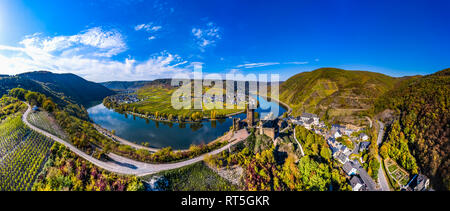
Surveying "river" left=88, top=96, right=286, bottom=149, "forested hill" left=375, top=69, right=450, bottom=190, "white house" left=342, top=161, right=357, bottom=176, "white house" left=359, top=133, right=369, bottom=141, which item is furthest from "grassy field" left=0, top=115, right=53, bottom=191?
"white house" left=359, top=133, right=369, bottom=141

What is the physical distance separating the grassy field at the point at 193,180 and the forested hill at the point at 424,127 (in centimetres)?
758

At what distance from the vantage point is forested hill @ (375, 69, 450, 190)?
505 cm

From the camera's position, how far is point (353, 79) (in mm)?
11922

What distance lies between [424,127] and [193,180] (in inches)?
415

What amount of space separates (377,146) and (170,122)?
1836 cm

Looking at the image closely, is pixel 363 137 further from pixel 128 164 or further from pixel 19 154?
pixel 19 154

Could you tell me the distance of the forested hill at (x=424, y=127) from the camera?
5.05 m

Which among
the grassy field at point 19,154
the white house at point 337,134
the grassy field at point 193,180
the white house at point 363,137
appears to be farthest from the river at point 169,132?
the white house at point 363,137

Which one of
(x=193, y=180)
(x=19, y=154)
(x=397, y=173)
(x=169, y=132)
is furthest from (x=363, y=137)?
(x=19, y=154)

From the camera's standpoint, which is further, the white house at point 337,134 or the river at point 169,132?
the river at point 169,132

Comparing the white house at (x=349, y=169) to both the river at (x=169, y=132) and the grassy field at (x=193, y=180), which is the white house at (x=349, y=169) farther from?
the river at (x=169, y=132)

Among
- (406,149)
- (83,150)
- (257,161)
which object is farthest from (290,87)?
(83,150)

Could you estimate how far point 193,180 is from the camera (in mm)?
6281
